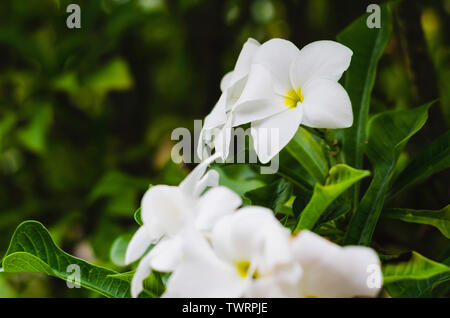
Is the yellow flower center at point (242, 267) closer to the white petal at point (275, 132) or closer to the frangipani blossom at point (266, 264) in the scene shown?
the frangipani blossom at point (266, 264)

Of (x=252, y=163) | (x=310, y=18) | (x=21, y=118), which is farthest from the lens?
(x=21, y=118)

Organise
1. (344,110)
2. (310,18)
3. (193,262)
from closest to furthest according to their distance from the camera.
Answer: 1. (193,262)
2. (344,110)
3. (310,18)

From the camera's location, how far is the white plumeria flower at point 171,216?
0.37 m

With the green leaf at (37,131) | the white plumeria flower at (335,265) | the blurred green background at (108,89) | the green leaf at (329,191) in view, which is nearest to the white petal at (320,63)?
the green leaf at (329,191)

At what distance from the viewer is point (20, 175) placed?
5.32 ft

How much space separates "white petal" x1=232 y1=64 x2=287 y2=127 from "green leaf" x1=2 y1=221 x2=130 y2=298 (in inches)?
8.5

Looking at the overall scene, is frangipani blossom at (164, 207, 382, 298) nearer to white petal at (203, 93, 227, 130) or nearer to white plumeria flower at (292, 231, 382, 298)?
white plumeria flower at (292, 231, 382, 298)

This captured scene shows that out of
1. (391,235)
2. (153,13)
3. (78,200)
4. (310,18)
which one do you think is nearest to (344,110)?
(391,235)

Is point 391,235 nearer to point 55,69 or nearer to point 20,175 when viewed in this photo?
point 55,69

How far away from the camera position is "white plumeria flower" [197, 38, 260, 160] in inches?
19.1

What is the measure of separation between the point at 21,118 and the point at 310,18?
94cm

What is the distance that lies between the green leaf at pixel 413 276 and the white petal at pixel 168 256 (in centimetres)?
19

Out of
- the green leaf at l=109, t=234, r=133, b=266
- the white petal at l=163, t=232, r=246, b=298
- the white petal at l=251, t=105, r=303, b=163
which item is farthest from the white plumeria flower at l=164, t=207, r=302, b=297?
the green leaf at l=109, t=234, r=133, b=266

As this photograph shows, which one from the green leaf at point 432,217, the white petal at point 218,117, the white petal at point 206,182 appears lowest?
the green leaf at point 432,217
